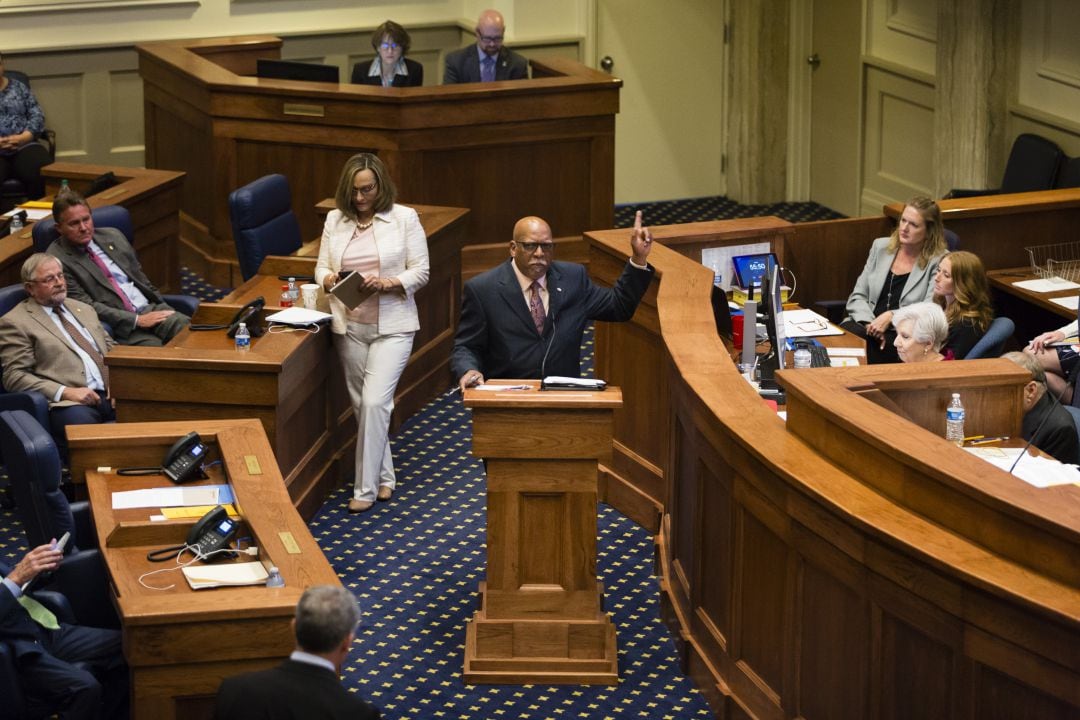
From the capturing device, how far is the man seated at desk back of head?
5.59 metres

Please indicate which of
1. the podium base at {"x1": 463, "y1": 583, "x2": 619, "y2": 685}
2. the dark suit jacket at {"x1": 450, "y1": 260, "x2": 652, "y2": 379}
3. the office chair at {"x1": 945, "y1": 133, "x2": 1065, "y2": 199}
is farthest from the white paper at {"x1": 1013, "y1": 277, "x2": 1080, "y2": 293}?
the podium base at {"x1": 463, "y1": 583, "x2": 619, "y2": 685}

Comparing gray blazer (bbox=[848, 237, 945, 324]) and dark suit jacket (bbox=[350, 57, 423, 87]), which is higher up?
dark suit jacket (bbox=[350, 57, 423, 87])

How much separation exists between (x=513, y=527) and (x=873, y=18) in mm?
6680

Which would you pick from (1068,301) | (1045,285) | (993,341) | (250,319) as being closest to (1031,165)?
(1045,285)

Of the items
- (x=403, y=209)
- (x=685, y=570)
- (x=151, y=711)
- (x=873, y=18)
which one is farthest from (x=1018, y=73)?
(x=151, y=711)

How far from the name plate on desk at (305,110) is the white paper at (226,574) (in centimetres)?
523

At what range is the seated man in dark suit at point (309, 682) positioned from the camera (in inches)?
144

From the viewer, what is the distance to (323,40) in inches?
478

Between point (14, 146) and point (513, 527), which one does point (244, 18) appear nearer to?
point (14, 146)

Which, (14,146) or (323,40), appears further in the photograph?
(323,40)

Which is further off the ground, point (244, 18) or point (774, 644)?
point (244, 18)

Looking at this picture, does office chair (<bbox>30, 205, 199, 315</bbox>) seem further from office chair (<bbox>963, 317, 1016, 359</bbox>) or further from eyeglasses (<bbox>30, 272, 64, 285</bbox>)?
office chair (<bbox>963, 317, 1016, 359</bbox>)

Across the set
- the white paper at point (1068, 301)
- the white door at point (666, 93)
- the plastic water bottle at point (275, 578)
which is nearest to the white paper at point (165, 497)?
the plastic water bottle at point (275, 578)

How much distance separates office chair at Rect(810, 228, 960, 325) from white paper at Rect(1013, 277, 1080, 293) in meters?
0.38
